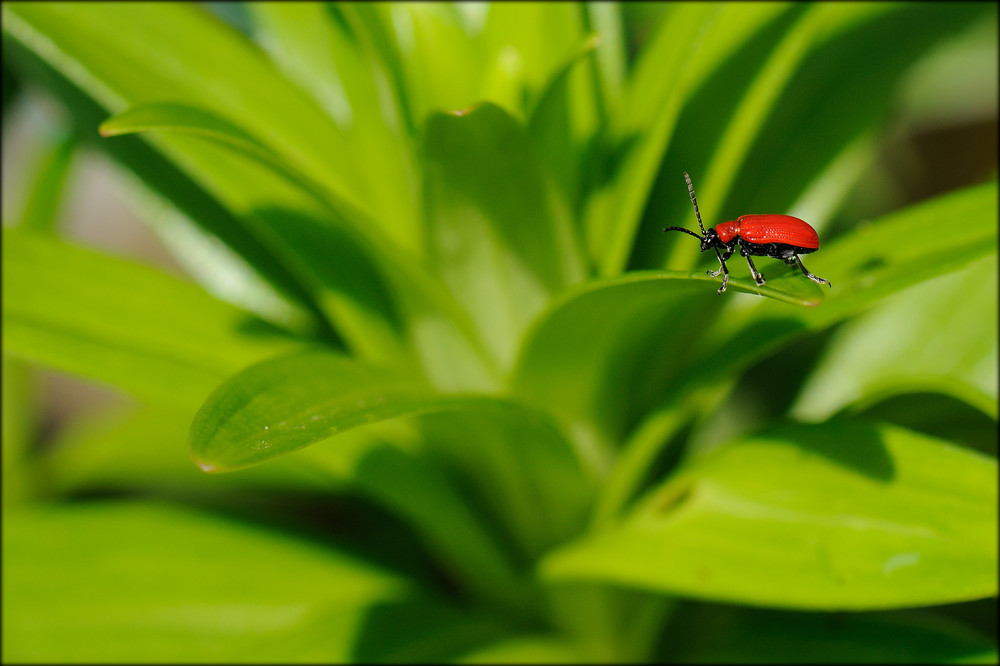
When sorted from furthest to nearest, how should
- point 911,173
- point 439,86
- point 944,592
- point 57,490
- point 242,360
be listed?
point 911,173 < point 57,490 < point 242,360 < point 439,86 < point 944,592

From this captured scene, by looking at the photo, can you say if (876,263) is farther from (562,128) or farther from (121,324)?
(121,324)

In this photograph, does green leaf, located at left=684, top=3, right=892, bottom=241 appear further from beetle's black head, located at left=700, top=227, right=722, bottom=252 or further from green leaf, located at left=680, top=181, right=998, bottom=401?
green leaf, located at left=680, top=181, right=998, bottom=401

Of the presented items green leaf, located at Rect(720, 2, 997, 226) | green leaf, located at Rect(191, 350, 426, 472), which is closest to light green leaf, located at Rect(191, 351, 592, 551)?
green leaf, located at Rect(191, 350, 426, 472)

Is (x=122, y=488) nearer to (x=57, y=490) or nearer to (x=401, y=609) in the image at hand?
(x=57, y=490)

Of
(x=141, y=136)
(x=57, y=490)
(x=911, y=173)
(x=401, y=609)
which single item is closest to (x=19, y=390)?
(x=57, y=490)

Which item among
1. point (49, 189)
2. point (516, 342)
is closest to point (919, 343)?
point (516, 342)

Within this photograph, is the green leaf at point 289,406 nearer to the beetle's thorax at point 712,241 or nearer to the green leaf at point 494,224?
the green leaf at point 494,224

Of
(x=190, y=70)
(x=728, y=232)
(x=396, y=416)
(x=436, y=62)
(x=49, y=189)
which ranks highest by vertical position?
(x=49, y=189)
